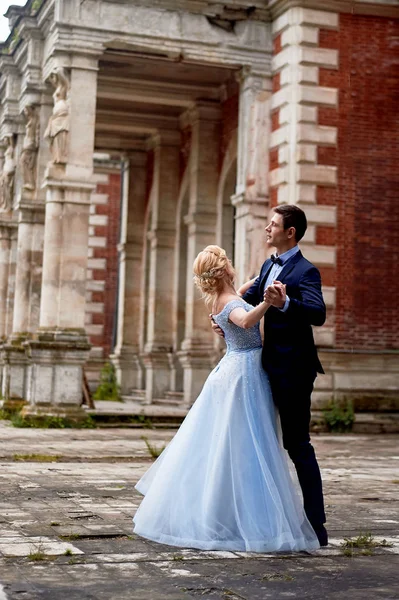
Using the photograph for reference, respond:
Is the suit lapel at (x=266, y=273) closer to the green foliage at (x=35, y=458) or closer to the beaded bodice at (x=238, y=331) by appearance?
the beaded bodice at (x=238, y=331)

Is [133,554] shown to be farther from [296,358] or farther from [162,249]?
[162,249]

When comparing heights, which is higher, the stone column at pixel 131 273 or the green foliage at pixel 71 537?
the stone column at pixel 131 273

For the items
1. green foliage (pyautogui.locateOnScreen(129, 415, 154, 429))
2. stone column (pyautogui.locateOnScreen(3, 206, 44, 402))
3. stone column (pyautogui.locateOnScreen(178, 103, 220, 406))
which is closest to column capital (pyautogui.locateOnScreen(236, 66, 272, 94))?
stone column (pyautogui.locateOnScreen(178, 103, 220, 406))

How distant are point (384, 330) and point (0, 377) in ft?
26.3

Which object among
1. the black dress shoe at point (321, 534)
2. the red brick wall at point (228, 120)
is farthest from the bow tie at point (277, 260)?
the red brick wall at point (228, 120)

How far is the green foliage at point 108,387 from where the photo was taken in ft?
78.8

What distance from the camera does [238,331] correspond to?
6.22 meters

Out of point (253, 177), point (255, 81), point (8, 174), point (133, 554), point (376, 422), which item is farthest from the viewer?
point (8, 174)

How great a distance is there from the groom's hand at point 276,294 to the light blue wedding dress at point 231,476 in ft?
1.79

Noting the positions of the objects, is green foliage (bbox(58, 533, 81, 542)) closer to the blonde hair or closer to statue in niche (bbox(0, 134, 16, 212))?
the blonde hair

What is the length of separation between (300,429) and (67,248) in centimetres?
1033

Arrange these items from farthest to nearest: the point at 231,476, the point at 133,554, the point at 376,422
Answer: the point at 376,422 → the point at 231,476 → the point at 133,554

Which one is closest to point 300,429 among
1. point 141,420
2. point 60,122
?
point 141,420

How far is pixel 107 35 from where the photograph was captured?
16031mm
